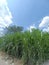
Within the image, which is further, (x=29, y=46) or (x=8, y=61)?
(x=8, y=61)

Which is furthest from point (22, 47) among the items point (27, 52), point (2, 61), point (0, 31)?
point (0, 31)

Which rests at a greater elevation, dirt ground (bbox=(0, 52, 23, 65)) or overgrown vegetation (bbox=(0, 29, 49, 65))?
overgrown vegetation (bbox=(0, 29, 49, 65))

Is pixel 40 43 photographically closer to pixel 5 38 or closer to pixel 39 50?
pixel 39 50

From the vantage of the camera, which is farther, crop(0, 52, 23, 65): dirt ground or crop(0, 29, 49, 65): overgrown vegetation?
crop(0, 52, 23, 65): dirt ground

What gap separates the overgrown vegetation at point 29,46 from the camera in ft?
7.32

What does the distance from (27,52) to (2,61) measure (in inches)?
14.6

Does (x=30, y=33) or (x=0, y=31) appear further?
(x=0, y=31)

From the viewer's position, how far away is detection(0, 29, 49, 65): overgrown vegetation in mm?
2230

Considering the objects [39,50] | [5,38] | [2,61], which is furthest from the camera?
[5,38]

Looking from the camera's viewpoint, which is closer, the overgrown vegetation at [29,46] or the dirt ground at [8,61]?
the overgrown vegetation at [29,46]

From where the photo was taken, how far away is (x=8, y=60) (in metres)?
2.46

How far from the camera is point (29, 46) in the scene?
2.28 meters

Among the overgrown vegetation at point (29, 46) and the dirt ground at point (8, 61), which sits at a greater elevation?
the overgrown vegetation at point (29, 46)

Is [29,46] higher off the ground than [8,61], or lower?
higher
